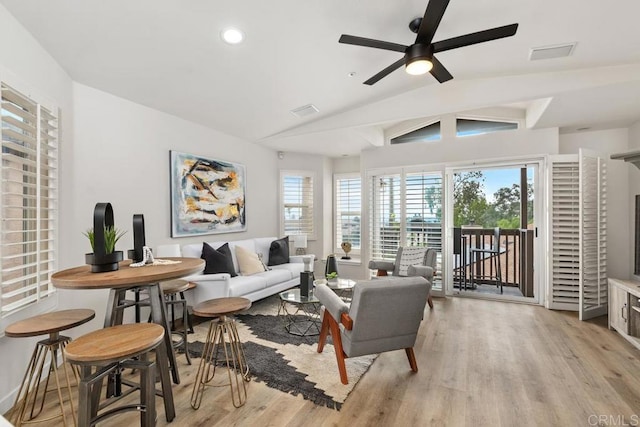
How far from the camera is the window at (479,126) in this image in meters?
4.77

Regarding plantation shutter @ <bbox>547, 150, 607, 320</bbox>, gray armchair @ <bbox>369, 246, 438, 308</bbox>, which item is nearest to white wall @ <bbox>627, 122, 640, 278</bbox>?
plantation shutter @ <bbox>547, 150, 607, 320</bbox>

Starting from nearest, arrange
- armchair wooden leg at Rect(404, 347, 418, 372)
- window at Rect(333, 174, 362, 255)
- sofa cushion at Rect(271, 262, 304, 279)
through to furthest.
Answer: armchair wooden leg at Rect(404, 347, 418, 372)
sofa cushion at Rect(271, 262, 304, 279)
window at Rect(333, 174, 362, 255)

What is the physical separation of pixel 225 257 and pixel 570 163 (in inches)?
189

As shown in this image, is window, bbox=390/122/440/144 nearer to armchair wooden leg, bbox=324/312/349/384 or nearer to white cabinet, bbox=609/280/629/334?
white cabinet, bbox=609/280/629/334

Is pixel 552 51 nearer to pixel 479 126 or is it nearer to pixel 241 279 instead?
pixel 479 126

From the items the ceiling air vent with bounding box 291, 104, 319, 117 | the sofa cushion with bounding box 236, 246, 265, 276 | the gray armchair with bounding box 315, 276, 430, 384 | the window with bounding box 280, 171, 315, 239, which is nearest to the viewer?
the gray armchair with bounding box 315, 276, 430, 384

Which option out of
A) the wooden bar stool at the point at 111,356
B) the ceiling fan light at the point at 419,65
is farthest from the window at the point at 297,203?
the wooden bar stool at the point at 111,356

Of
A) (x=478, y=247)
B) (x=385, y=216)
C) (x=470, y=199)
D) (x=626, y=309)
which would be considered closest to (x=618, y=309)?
(x=626, y=309)

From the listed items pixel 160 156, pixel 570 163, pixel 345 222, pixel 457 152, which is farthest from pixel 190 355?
pixel 570 163

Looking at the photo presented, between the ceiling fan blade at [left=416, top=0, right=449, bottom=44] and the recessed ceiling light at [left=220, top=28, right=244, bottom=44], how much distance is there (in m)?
1.50

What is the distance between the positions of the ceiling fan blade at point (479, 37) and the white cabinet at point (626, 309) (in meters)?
2.95

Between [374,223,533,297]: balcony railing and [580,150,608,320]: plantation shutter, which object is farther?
[374,223,533,297]: balcony railing

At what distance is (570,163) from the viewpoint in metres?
4.16

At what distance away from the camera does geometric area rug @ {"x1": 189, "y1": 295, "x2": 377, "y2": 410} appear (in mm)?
2283
